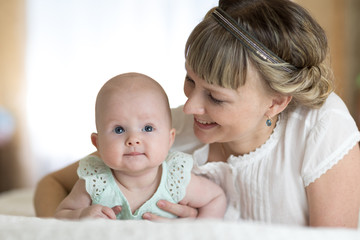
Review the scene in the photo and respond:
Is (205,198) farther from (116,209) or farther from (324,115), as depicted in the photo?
(324,115)

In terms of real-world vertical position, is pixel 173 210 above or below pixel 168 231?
below

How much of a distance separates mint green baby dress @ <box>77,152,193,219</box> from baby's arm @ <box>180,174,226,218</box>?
36 mm

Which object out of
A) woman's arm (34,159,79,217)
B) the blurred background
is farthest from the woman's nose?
the blurred background

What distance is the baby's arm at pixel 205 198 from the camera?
1.55 meters

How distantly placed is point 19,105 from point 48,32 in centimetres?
75

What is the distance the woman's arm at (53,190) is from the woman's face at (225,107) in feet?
1.90

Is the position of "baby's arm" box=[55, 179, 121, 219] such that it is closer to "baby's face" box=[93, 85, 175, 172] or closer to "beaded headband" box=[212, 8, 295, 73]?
"baby's face" box=[93, 85, 175, 172]

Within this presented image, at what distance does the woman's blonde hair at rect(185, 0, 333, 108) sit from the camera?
144 cm

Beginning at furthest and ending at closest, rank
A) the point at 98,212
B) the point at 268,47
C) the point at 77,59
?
the point at 77,59 → the point at 268,47 → the point at 98,212

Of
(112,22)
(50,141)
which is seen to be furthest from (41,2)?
(50,141)

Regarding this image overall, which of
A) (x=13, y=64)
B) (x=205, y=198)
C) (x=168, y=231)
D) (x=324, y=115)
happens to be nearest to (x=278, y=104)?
(x=324, y=115)

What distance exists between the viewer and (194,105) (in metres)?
1.50

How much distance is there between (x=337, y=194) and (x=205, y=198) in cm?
42

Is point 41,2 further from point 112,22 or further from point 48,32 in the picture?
point 112,22
